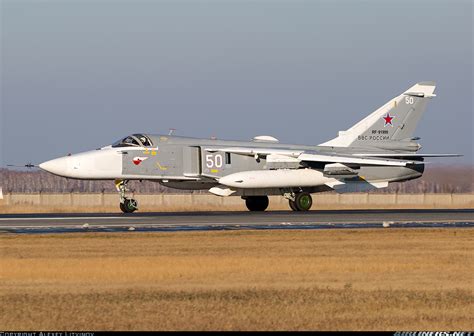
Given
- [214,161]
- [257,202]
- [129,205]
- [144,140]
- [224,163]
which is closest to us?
[129,205]

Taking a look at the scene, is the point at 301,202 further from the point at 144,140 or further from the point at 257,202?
the point at 144,140

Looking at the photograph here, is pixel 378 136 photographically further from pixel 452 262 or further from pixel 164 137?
pixel 452 262

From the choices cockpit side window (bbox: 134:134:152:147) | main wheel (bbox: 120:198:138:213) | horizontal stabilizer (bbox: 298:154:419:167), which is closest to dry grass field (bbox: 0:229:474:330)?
main wheel (bbox: 120:198:138:213)

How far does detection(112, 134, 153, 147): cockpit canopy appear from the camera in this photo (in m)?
38.2

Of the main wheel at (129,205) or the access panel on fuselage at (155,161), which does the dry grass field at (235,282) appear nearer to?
the main wheel at (129,205)

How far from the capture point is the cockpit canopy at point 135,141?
125 feet

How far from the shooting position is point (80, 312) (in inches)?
539

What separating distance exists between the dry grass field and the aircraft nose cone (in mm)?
12021

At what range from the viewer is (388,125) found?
143 ft

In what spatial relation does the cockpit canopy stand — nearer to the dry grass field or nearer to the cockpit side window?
the cockpit side window

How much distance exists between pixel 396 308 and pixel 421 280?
301 cm

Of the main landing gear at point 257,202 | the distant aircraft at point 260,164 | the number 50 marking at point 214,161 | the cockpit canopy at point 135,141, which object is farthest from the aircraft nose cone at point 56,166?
the main landing gear at point 257,202

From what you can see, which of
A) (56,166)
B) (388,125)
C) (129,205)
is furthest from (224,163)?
(388,125)

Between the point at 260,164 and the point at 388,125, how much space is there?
6.72 metres
